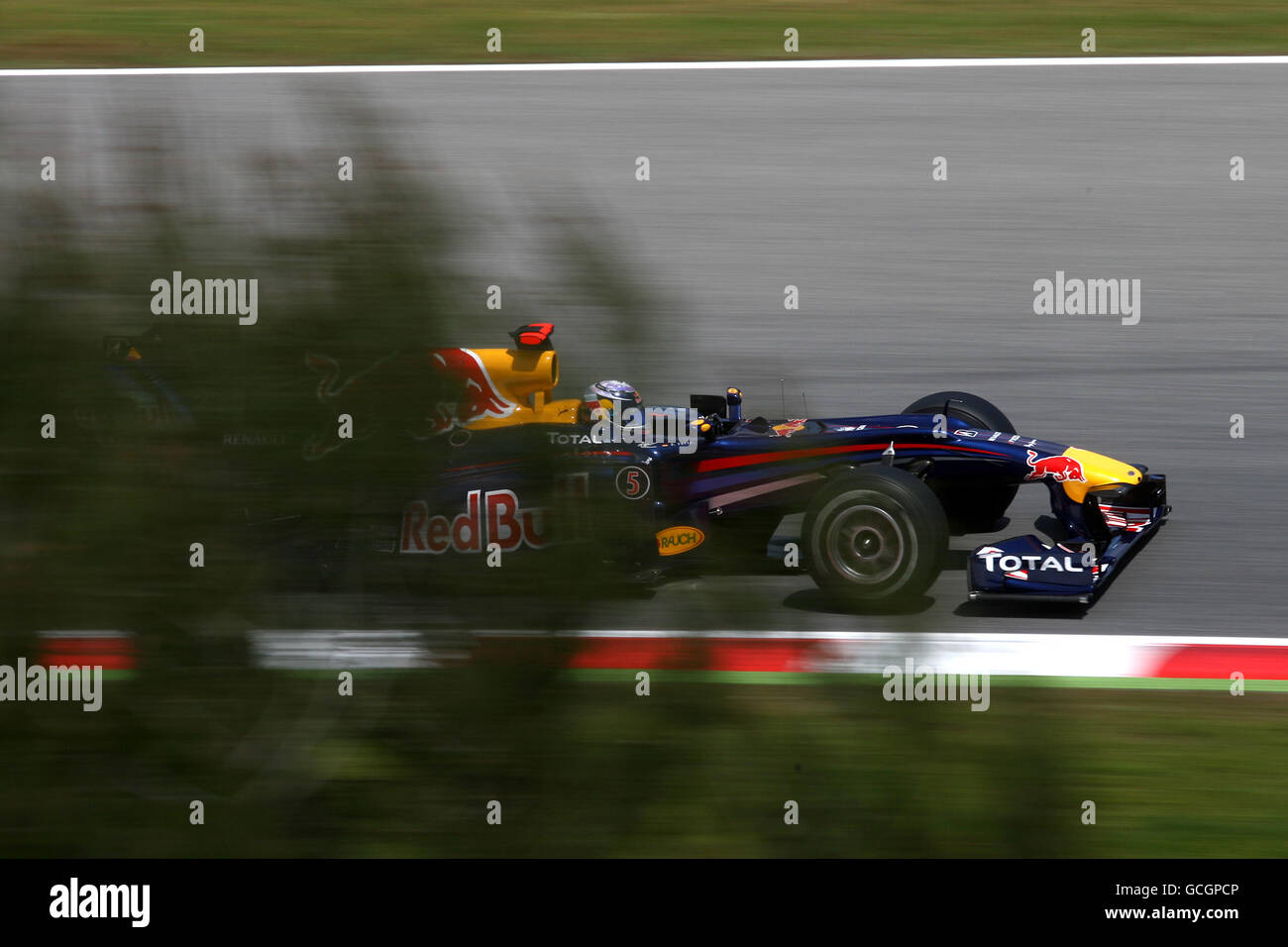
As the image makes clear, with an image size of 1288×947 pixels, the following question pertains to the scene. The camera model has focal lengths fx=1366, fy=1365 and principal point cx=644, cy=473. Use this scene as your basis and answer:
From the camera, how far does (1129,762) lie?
5176mm

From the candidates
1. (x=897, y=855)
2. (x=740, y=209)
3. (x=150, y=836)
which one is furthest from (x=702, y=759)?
(x=740, y=209)

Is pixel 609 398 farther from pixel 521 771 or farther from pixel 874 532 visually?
pixel 874 532

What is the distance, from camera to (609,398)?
137 inches

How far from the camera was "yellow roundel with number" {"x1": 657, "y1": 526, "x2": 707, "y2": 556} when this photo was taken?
2871mm

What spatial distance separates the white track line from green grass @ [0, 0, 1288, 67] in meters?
0.12

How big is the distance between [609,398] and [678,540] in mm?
686

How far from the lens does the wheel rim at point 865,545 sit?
619cm

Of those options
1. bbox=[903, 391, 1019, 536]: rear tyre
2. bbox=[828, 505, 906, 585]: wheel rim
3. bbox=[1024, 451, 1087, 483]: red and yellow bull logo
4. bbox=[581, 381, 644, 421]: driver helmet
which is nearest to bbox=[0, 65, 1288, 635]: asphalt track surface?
bbox=[903, 391, 1019, 536]: rear tyre

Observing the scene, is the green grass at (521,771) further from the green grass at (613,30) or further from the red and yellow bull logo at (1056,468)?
the green grass at (613,30)

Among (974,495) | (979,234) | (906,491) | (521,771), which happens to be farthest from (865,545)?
(979,234)

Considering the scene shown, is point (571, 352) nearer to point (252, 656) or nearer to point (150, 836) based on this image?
point (252, 656)

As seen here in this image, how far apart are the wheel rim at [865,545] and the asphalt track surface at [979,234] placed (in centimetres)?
47

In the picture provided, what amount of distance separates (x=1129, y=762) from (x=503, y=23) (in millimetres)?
10515

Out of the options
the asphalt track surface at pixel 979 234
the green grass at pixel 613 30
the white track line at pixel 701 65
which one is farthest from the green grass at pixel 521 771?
the green grass at pixel 613 30
